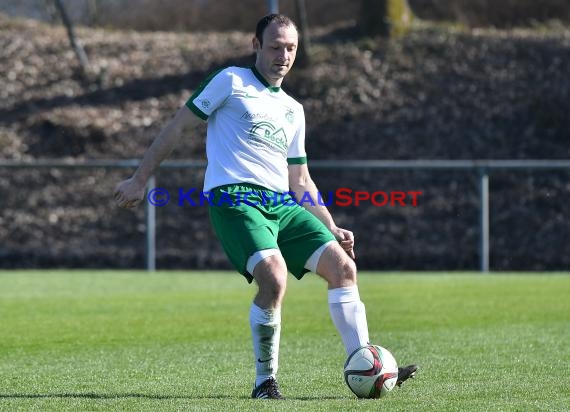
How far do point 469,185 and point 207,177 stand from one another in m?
15.4

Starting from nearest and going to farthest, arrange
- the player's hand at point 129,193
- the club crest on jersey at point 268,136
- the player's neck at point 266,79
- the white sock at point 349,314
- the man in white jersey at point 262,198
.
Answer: the player's hand at point 129,193 < the man in white jersey at point 262,198 < the white sock at point 349,314 < the club crest on jersey at point 268,136 < the player's neck at point 266,79

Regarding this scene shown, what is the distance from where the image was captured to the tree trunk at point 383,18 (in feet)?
84.6

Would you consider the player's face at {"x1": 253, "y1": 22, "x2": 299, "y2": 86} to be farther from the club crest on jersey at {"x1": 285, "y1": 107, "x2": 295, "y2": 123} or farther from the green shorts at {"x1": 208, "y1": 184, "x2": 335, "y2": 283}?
the green shorts at {"x1": 208, "y1": 184, "x2": 335, "y2": 283}

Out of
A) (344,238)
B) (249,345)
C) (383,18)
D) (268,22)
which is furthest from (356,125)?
(268,22)

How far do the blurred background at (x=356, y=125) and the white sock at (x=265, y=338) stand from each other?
12.6 metres

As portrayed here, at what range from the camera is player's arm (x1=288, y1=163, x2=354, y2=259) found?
7.00 metres

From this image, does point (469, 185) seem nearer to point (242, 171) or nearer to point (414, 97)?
point (414, 97)

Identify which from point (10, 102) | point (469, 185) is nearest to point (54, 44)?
point (10, 102)

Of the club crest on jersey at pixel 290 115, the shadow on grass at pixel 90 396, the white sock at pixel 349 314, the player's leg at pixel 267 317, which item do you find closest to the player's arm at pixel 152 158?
the club crest on jersey at pixel 290 115

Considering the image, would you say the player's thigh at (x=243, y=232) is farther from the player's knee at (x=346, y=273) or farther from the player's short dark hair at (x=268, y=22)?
the player's short dark hair at (x=268, y=22)

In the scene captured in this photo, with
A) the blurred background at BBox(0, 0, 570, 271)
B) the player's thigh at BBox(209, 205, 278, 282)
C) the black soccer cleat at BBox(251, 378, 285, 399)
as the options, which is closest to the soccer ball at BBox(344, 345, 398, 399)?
the black soccer cleat at BBox(251, 378, 285, 399)

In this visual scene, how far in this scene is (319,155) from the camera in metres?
22.6

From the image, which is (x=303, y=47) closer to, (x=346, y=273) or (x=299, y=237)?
(x=299, y=237)

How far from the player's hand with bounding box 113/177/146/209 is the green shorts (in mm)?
457
